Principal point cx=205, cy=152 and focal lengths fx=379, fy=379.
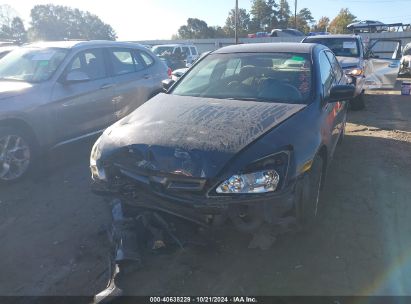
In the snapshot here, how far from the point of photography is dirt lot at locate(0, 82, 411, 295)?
9.07 ft

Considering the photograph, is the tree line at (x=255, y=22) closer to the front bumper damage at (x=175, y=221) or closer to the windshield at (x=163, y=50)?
the windshield at (x=163, y=50)

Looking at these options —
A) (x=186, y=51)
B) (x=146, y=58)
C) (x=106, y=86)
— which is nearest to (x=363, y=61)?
(x=146, y=58)

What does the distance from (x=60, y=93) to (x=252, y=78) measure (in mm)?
2683

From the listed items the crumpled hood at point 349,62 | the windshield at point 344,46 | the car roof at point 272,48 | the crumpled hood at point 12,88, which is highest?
the car roof at point 272,48

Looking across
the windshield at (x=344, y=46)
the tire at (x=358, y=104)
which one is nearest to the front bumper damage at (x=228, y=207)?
the tire at (x=358, y=104)

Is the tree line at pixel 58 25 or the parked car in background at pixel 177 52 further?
the tree line at pixel 58 25

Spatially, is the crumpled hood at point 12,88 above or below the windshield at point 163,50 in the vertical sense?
above

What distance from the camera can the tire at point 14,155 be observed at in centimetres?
461

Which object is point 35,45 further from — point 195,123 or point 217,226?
point 217,226

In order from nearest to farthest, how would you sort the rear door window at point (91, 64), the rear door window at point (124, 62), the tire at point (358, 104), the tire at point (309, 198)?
the tire at point (309, 198) → the rear door window at point (91, 64) → the rear door window at point (124, 62) → the tire at point (358, 104)

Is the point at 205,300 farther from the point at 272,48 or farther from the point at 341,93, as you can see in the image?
the point at 272,48

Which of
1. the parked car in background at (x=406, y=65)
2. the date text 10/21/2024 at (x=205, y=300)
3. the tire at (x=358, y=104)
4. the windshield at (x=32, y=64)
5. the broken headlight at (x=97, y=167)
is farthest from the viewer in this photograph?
the parked car in background at (x=406, y=65)

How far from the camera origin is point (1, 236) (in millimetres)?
3523

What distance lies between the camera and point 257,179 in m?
2.68
